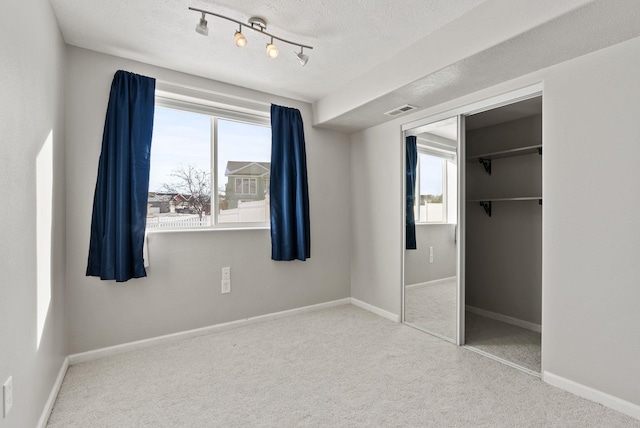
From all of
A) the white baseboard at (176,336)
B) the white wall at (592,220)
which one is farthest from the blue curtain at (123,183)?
the white wall at (592,220)

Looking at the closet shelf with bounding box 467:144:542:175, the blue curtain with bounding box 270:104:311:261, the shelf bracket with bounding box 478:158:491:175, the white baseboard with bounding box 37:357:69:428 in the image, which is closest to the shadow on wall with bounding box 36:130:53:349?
the white baseboard with bounding box 37:357:69:428

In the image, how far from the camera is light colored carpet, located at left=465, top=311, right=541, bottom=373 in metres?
2.44

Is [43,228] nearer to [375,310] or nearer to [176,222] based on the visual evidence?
[176,222]

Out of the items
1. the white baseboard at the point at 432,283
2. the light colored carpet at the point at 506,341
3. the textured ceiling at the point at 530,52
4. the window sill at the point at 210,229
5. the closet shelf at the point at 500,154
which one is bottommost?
the light colored carpet at the point at 506,341

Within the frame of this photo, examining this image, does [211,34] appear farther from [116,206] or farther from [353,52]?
[116,206]

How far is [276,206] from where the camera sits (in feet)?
10.8

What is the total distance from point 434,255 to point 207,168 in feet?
7.57

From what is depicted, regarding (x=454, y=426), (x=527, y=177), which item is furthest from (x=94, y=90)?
(x=527, y=177)

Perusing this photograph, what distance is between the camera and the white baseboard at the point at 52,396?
5.55 feet

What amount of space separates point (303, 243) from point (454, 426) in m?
2.06

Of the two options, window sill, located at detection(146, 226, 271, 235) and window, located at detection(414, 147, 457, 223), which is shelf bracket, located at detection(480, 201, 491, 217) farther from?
window sill, located at detection(146, 226, 271, 235)

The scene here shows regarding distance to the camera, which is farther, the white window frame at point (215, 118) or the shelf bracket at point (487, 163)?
the shelf bracket at point (487, 163)

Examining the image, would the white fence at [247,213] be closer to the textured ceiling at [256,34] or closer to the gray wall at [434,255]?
the textured ceiling at [256,34]

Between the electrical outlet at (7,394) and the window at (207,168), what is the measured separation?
1.63 m
